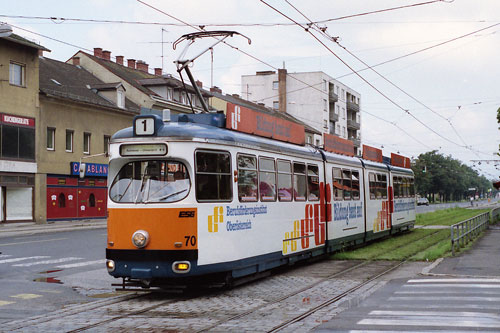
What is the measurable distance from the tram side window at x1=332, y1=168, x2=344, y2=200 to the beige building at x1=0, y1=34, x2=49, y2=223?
22.9m

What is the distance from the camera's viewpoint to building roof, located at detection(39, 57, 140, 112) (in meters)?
41.1

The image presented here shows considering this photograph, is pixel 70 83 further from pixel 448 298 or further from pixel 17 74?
pixel 448 298

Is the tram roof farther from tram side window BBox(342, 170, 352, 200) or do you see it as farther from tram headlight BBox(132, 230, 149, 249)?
tram side window BBox(342, 170, 352, 200)

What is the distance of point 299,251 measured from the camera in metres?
15.0

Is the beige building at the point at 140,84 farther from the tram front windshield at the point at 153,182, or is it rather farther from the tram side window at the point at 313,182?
the tram front windshield at the point at 153,182

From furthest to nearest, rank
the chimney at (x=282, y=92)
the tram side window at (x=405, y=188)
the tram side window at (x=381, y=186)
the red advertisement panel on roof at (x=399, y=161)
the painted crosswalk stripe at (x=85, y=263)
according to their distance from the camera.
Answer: the chimney at (x=282, y=92)
the tram side window at (x=405, y=188)
the red advertisement panel on roof at (x=399, y=161)
the tram side window at (x=381, y=186)
the painted crosswalk stripe at (x=85, y=263)

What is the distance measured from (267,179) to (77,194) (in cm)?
3048

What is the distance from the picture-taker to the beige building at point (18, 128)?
3591 centimetres

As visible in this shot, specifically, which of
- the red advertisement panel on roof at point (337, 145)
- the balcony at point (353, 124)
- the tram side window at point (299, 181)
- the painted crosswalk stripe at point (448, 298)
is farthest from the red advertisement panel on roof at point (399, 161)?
the balcony at point (353, 124)

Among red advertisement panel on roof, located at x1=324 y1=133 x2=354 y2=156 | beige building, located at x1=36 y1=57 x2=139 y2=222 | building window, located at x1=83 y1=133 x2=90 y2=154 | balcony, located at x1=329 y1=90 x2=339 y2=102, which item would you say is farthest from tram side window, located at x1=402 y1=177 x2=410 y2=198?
balcony, located at x1=329 y1=90 x2=339 y2=102

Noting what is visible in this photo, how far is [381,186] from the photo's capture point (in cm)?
2333

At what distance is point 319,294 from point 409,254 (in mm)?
7616

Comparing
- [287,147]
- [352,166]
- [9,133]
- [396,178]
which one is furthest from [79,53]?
[287,147]

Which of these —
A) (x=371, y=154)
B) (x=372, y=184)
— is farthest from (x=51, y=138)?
(x=372, y=184)
